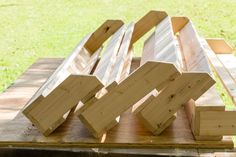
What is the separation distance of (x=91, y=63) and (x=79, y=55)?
0.43 feet

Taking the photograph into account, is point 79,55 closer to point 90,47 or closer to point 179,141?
point 90,47

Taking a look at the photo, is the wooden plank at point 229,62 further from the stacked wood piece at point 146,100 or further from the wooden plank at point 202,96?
the stacked wood piece at point 146,100

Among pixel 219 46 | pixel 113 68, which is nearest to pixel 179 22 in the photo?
pixel 219 46

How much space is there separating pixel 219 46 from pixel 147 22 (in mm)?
690

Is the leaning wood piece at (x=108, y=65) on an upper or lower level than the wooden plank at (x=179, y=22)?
upper

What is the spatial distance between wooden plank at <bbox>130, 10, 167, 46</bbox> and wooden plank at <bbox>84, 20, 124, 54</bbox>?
5.9 inches

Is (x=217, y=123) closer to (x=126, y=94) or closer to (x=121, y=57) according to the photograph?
(x=126, y=94)

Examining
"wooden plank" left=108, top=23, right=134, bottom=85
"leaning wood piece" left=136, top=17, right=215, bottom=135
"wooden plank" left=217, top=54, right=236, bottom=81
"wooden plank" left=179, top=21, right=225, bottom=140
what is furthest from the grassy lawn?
"leaning wood piece" left=136, top=17, right=215, bottom=135

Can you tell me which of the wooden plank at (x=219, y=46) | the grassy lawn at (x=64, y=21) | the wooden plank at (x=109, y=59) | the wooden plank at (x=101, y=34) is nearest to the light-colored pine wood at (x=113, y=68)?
the wooden plank at (x=109, y=59)

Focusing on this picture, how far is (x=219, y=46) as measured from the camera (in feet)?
10.8

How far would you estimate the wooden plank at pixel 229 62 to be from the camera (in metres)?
2.71

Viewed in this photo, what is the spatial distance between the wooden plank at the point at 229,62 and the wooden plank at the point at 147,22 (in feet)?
1.93

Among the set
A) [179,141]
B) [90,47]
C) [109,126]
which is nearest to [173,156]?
[179,141]

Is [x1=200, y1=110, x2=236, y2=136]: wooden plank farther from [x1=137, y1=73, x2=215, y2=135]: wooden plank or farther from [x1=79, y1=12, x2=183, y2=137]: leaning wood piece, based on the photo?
[x1=79, y1=12, x2=183, y2=137]: leaning wood piece
